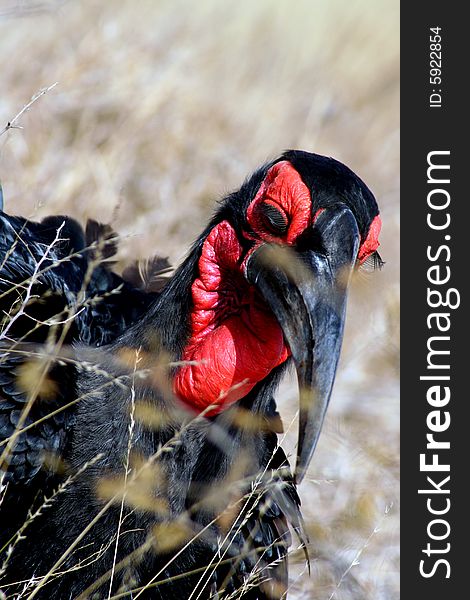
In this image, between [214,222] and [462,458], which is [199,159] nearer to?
[462,458]

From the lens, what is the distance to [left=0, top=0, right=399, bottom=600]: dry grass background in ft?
13.4

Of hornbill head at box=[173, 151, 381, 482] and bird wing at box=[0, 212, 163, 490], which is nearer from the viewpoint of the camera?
hornbill head at box=[173, 151, 381, 482]

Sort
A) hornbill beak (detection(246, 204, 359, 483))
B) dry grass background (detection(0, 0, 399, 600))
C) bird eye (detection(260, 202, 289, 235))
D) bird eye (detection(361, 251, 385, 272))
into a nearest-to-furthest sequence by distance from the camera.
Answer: hornbill beak (detection(246, 204, 359, 483))
bird eye (detection(260, 202, 289, 235))
bird eye (detection(361, 251, 385, 272))
dry grass background (detection(0, 0, 399, 600))

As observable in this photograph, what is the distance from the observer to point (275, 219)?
245cm

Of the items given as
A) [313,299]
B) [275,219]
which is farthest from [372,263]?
[313,299]

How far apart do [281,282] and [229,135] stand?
3.63m

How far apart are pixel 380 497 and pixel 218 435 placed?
169 centimetres

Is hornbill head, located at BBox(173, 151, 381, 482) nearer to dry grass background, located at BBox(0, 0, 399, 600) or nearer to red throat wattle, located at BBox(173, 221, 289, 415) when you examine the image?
red throat wattle, located at BBox(173, 221, 289, 415)

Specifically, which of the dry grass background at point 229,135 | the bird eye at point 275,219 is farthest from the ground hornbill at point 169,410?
the dry grass background at point 229,135

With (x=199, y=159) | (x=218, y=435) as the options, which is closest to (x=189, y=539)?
(x=218, y=435)

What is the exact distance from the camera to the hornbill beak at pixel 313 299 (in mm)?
2184

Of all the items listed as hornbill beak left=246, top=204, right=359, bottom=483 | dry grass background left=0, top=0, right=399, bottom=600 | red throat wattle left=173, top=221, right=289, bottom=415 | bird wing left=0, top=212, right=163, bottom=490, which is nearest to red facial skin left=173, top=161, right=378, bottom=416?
red throat wattle left=173, top=221, right=289, bottom=415

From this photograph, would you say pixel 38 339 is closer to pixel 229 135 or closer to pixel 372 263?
pixel 372 263

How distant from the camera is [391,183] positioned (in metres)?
5.96
